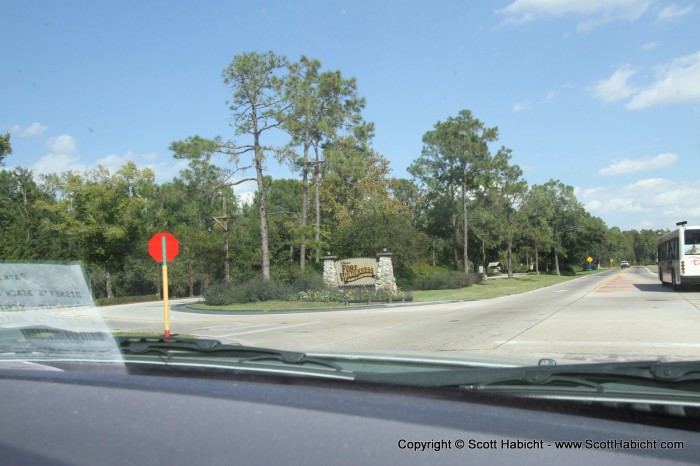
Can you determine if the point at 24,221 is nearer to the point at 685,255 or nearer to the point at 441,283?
the point at 441,283

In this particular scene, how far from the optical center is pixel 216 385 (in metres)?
2.00

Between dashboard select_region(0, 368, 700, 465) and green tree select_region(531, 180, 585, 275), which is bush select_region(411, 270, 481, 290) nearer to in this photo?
dashboard select_region(0, 368, 700, 465)

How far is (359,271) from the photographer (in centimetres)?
3216

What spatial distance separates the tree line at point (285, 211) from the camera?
107ft

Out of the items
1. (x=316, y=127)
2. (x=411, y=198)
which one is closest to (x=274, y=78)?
(x=316, y=127)

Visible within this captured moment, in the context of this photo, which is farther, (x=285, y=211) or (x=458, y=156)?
(x=458, y=156)

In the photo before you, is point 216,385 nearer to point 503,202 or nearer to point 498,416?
point 498,416

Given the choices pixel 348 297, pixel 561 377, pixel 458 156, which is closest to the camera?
pixel 561 377

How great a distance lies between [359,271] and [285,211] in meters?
9.11

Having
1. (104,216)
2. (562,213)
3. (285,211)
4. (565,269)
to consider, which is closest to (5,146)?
(104,216)

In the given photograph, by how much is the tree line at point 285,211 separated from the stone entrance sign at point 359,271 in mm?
2168

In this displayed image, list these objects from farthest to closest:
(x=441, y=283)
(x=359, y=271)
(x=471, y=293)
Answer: (x=441, y=283) → (x=471, y=293) → (x=359, y=271)

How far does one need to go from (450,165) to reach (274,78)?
75.4 ft

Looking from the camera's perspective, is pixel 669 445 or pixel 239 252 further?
pixel 239 252
